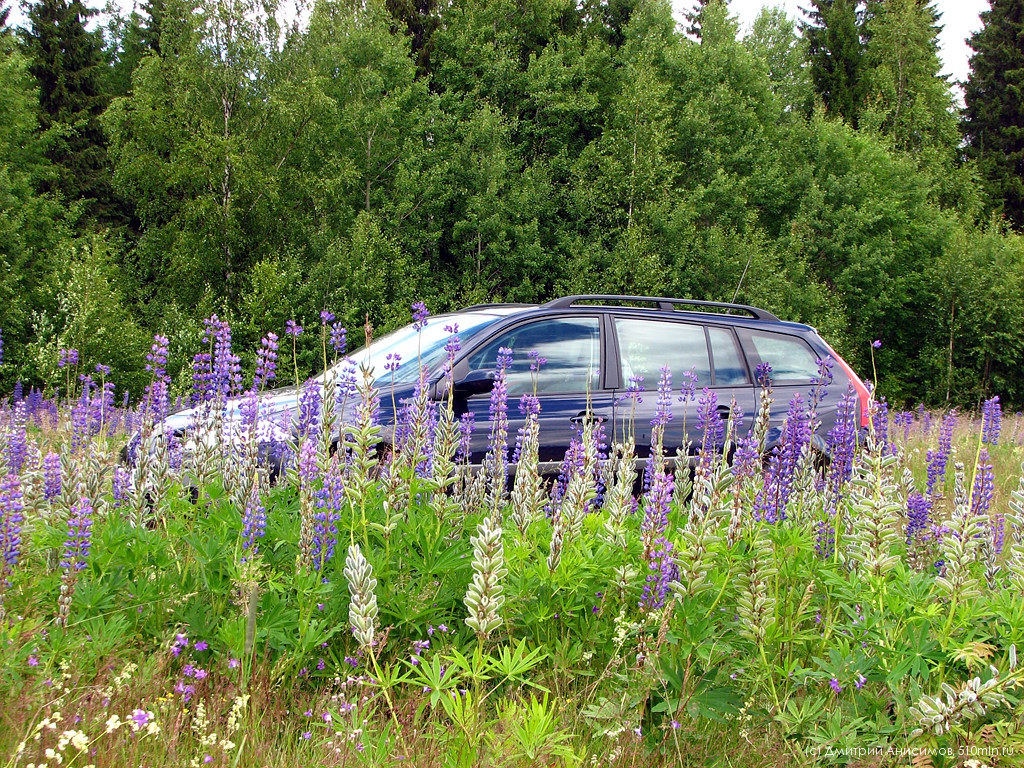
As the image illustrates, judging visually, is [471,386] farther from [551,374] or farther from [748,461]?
[748,461]

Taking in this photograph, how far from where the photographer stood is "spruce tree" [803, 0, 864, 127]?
4616 centimetres

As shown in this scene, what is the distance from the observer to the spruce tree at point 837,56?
46156 millimetres

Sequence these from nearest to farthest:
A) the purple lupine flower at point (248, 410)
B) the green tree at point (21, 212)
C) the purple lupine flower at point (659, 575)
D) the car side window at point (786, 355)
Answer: the purple lupine flower at point (659, 575) → the purple lupine flower at point (248, 410) → the car side window at point (786, 355) → the green tree at point (21, 212)

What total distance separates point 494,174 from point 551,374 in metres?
28.4

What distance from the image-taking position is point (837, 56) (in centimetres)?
4700

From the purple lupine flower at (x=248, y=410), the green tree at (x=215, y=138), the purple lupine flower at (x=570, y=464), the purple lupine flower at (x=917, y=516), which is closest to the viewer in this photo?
the purple lupine flower at (x=248, y=410)

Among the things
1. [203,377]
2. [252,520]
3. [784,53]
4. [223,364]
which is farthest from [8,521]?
[784,53]

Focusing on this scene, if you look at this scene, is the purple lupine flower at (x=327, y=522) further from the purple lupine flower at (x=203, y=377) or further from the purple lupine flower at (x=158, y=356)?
the purple lupine flower at (x=158, y=356)

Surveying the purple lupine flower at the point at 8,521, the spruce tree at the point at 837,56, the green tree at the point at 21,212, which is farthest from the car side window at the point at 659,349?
the spruce tree at the point at 837,56

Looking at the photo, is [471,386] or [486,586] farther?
[471,386]

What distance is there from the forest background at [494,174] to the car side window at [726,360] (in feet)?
66.2

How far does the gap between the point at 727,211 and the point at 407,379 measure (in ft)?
111

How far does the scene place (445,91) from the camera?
120 ft

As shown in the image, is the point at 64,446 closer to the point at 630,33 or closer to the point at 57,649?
the point at 57,649
